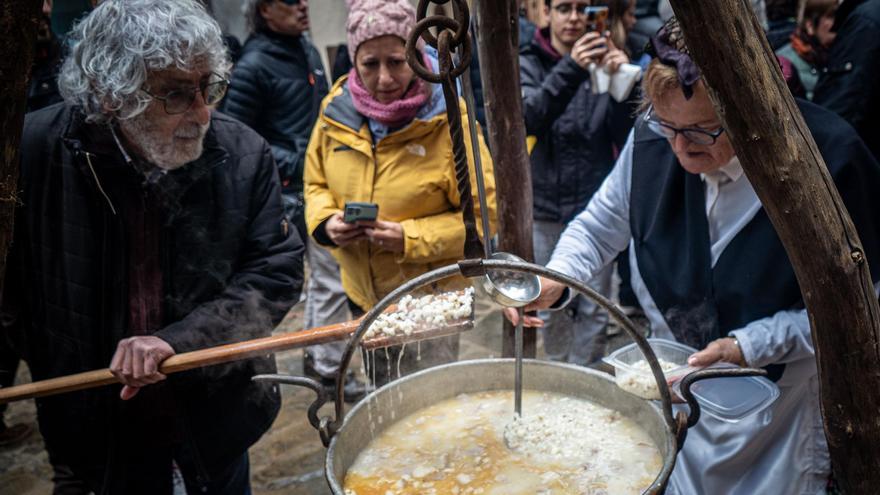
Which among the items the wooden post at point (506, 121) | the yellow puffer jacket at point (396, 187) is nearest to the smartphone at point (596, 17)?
the yellow puffer jacket at point (396, 187)

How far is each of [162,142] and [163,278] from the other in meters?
0.52

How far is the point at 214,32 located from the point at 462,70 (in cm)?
129

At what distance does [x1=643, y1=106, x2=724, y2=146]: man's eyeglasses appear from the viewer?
2.37 metres

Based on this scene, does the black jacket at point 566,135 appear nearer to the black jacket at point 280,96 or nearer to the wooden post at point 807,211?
the black jacket at point 280,96

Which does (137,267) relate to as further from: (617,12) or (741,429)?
(617,12)

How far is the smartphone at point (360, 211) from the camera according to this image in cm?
348

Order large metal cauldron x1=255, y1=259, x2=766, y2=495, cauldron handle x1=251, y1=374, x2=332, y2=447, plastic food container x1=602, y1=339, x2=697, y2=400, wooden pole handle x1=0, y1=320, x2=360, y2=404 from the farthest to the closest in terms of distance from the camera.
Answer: wooden pole handle x1=0, y1=320, x2=360, y2=404 → plastic food container x1=602, y1=339, x2=697, y2=400 → cauldron handle x1=251, y1=374, x2=332, y2=447 → large metal cauldron x1=255, y1=259, x2=766, y2=495

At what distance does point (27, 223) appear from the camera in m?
2.63

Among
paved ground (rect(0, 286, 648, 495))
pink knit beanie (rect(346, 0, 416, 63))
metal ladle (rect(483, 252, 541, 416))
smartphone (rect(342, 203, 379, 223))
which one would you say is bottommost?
paved ground (rect(0, 286, 648, 495))

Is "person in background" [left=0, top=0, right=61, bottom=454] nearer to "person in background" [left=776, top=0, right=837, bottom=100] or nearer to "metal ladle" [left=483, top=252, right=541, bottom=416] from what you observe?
"metal ladle" [left=483, top=252, right=541, bottom=416]

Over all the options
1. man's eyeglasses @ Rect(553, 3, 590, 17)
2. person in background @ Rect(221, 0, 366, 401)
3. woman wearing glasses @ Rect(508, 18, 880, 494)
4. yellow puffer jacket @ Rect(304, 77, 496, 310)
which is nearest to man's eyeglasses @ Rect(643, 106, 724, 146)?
woman wearing glasses @ Rect(508, 18, 880, 494)

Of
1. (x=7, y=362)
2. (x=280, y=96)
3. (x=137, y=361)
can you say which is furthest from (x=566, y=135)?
(x=7, y=362)

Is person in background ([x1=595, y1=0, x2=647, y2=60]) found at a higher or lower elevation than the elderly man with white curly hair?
higher

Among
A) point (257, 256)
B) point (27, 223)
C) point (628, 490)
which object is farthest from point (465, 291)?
point (27, 223)
